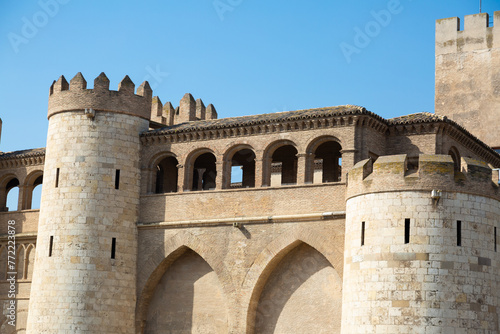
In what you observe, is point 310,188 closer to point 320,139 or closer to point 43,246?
point 320,139

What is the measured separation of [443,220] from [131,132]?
44.1 feet

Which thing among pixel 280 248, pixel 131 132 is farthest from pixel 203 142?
pixel 280 248

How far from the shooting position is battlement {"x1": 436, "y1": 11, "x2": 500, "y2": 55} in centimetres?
4319

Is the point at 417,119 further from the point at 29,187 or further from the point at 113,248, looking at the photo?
the point at 29,187

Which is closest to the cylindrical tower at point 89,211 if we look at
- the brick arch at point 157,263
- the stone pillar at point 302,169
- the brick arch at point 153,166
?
the brick arch at point 157,263

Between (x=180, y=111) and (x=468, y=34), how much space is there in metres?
13.7

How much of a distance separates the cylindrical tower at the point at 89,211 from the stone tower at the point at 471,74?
14.7 m

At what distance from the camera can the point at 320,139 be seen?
33.0m

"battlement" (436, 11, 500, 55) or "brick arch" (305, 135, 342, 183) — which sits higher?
"battlement" (436, 11, 500, 55)

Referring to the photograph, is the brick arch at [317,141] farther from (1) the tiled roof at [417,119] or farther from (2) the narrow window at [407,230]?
(2) the narrow window at [407,230]

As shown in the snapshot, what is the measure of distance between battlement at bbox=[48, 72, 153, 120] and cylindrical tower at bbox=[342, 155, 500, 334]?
11.1 m

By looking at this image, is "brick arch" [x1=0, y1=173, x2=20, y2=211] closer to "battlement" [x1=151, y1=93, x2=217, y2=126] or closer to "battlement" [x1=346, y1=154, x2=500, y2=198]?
→ "battlement" [x1=151, y1=93, x2=217, y2=126]

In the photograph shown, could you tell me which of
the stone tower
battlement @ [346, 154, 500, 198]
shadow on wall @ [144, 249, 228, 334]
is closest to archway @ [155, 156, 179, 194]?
shadow on wall @ [144, 249, 228, 334]

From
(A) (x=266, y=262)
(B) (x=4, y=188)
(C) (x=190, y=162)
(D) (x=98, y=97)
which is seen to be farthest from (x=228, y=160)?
(B) (x=4, y=188)
